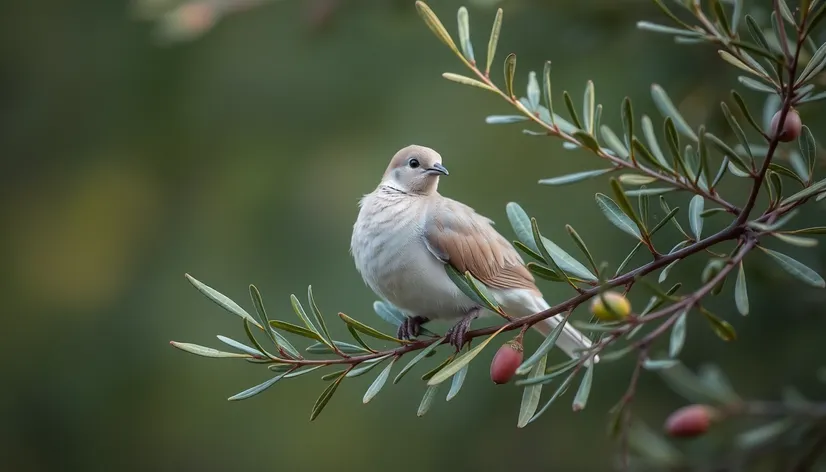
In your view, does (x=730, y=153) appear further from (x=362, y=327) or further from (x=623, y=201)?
(x=362, y=327)

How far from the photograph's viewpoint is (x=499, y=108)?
4.24 m

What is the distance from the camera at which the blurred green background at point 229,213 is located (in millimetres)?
4062

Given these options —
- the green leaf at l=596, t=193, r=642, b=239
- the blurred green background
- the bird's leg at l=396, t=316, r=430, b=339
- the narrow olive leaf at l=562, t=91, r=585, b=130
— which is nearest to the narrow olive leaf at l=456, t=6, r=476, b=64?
the narrow olive leaf at l=562, t=91, r=585, b=130

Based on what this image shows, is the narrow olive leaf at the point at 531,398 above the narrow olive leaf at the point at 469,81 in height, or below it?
below

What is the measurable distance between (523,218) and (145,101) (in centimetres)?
421

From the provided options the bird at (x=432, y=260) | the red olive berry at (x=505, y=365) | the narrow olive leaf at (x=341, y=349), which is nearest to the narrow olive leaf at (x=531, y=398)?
the red olive berry at (x=505, y=365)

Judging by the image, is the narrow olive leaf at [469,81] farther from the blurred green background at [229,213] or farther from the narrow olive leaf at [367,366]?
the blurred green background at [229,213]

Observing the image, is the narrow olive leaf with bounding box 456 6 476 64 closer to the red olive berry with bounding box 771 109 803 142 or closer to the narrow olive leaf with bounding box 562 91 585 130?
the narrow olive leaf with bounding box 562 91 585 130

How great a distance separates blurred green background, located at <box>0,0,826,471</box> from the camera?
160 inches

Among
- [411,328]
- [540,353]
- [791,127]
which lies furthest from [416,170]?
[791,127]

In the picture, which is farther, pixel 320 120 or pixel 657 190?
pixel 320 120

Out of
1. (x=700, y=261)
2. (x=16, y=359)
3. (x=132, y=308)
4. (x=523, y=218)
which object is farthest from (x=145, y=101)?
(x=523, y=218)

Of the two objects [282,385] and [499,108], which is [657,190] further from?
[282,385]

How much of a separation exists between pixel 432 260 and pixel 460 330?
0.36m
